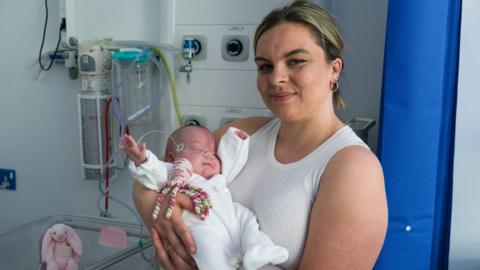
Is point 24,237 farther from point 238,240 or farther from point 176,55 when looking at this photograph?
point 238,240

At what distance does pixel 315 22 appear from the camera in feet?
3.51

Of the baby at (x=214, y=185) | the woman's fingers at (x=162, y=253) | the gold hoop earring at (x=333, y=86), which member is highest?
the gold hoop earring at (x=333, y=86)

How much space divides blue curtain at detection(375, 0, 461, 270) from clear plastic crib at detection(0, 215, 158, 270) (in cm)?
92

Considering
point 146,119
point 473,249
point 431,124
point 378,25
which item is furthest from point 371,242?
point 146,119

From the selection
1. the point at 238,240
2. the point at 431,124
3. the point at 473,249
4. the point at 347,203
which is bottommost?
the point at 473,249

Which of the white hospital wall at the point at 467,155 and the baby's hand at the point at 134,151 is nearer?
the baby's hand at the point at 134,151

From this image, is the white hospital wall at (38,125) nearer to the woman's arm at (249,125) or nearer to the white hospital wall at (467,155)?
the woman's arm at (249,125)

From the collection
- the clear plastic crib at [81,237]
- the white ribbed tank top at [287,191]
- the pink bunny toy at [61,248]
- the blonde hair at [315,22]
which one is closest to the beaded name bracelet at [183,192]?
the white ribbed tank top at [287,191]

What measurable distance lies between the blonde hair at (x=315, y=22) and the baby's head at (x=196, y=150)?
370mm

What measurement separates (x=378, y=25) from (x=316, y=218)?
106 centimetres

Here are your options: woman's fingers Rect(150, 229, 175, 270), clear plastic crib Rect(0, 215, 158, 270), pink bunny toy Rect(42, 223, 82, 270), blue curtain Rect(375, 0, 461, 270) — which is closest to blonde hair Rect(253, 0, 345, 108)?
blue curtain Rect(375, 0, 461, 270)

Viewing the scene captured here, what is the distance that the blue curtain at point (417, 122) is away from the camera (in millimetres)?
1321

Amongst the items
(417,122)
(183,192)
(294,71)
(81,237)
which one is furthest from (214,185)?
(81,237)

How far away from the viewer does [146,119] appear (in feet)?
6.39
